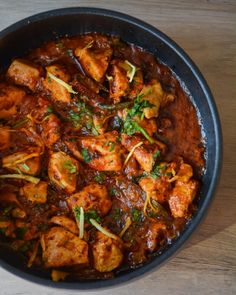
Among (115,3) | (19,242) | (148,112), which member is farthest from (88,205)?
(115,3)

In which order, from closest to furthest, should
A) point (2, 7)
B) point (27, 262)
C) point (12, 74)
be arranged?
Answer: point (27, 262)
point (12, 74)
point (2, 7)

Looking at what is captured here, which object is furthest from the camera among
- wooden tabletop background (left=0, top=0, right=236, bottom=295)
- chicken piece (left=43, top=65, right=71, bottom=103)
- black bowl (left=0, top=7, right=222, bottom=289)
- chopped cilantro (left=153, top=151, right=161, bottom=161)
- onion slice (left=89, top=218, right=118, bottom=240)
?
wooden tabletop background (left=0, top=0, right=236, bottom=295)

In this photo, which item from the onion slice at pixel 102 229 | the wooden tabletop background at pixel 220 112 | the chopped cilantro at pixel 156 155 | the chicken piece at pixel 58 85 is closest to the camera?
the onion slice at pixel 102 229

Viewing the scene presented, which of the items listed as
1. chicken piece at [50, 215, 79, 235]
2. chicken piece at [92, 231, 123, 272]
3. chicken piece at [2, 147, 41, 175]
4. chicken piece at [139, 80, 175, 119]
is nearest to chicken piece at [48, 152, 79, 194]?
chicken piece at [2, 147, 41, 175]

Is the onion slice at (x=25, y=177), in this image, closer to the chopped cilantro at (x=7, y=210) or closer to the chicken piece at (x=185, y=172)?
the chopped cilantro at (x=7, y=210)

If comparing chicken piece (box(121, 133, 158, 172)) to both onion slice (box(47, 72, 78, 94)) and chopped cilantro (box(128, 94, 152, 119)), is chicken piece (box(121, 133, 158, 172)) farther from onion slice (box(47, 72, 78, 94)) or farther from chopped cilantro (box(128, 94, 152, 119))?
onion slice (box(47, 72, 78, 94))

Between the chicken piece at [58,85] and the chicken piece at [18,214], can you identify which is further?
the chicken piece at [58,85]

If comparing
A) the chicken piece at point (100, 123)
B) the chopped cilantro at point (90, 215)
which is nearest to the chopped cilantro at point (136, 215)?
the chopped cilantro at point (90, 215)

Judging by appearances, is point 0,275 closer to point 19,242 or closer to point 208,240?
point 19,242
